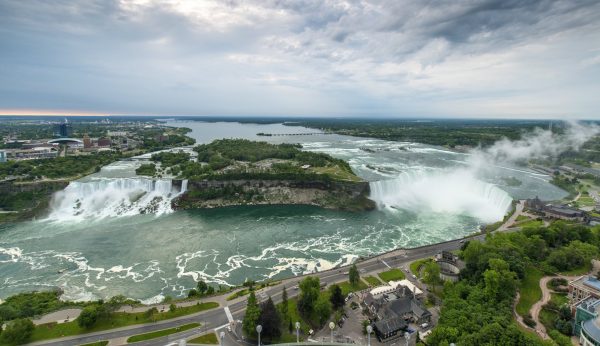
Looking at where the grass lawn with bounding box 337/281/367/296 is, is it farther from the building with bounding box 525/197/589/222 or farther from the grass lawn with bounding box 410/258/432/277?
the building with bounding box 525/197/589/222

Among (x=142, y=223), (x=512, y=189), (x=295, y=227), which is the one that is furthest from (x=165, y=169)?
(x=512, y=189)

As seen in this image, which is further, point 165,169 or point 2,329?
point 165,169

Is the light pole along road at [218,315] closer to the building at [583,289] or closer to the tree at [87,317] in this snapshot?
the tree at [87,317]

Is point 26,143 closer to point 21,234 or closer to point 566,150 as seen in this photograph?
point 21,234

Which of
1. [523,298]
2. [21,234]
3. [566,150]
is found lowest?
[21,234]

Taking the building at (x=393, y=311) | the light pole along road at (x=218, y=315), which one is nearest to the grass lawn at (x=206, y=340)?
the light pole along road at (x=218, y=315)

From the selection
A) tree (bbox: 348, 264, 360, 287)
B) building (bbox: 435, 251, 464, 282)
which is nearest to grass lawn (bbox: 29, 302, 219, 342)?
tree (bbox: 348, 264, 360, 287)
